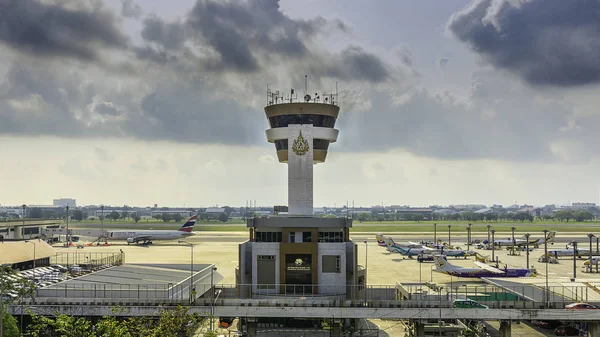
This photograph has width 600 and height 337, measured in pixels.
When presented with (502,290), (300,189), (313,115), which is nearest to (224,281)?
(300,189)

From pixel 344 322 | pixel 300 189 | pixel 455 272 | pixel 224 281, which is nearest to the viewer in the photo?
pixel 344 322

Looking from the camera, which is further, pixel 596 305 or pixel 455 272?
pixel 455 272

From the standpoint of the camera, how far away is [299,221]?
6525cm

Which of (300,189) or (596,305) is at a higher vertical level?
(300,189)

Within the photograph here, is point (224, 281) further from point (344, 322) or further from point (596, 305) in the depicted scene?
point (596, 305)

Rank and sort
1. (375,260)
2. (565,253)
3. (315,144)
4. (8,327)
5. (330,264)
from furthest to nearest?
(565,253)
(375,260)
(315,144)
(330,264)
(8,327)

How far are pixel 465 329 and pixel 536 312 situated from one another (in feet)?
23.1

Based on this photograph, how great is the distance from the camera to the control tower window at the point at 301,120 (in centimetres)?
7350

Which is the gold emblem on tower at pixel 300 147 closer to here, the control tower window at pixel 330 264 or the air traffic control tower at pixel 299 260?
the air traffic control tower at pixel 299 260

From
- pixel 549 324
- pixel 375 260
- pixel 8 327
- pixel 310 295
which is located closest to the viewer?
pixel 8 327

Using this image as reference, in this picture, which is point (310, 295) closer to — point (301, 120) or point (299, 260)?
point (299, 260)

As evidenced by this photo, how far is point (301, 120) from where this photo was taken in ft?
242

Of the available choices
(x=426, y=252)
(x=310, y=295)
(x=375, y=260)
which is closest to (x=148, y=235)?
(x=375, y=260)

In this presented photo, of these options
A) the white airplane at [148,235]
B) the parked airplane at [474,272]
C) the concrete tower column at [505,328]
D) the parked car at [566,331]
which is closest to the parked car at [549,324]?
the parked car at [566,331]
